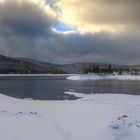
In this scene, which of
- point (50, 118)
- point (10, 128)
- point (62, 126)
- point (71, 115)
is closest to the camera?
point (10, 128)

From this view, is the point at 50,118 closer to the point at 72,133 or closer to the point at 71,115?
the point at 71,115

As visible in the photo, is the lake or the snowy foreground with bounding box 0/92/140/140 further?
the lake

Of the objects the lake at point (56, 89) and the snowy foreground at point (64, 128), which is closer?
the snowy foreground at point (64, 128)

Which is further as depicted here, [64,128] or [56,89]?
[56,89]

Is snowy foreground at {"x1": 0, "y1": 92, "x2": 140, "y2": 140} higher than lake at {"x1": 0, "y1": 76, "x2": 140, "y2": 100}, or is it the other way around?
snowy foreground at {"x1": 0, "y1": 92, "x2": 140, "y2": 140}

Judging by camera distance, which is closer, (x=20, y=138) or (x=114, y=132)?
(x=20, y=138)

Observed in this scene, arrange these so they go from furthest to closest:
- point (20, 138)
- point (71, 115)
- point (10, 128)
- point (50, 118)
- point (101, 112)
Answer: point (101, 112) → point (71, 115) → point (50, 118) → point (10, 128) → point (20, 138)

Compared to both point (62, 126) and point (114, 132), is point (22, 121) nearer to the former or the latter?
point (62, 126)

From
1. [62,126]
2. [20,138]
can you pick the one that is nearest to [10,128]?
[20,138]

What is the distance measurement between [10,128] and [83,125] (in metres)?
4.59

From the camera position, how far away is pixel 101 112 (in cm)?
2323

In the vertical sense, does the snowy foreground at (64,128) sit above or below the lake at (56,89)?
above

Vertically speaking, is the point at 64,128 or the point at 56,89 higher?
the point at 64,128

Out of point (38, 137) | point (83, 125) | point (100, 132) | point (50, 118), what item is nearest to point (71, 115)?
point (50, 118)
